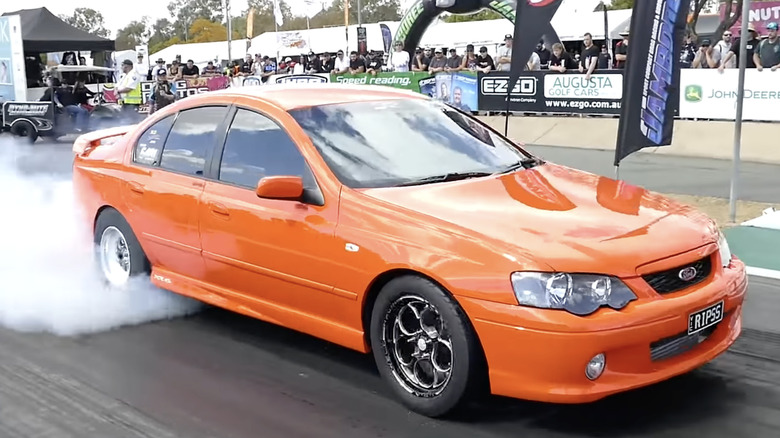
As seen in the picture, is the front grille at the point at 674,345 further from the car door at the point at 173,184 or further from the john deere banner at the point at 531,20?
the john deere banner at the point at 531,20

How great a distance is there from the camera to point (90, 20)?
12694 cm

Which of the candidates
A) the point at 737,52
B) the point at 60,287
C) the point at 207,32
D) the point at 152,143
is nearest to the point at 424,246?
the point at 152,143

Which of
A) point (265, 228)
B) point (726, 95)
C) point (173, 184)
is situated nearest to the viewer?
point (265, 228)

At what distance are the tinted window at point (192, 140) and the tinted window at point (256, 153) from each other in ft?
0.68

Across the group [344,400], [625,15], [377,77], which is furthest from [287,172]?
[625,15]

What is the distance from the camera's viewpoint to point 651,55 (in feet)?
26.9

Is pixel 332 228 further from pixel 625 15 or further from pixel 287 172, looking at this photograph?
pixel 625 15

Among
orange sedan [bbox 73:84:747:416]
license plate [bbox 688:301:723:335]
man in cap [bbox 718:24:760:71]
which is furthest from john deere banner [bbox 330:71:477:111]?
license plate [bbox 688:301:723:335]

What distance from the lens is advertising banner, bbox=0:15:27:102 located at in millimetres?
23453

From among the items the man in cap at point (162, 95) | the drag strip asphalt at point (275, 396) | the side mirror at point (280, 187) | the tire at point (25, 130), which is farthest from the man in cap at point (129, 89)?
the side mirror at point (280, 187)

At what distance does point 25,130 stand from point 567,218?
19.6 m

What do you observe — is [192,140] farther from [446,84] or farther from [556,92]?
[446,84]

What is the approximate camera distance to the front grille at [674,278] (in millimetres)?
3891

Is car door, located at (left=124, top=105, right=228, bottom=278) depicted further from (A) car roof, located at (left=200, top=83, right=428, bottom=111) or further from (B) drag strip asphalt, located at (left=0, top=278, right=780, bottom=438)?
(B) drag strip asphalt, located at (left=0, top=278, right=780, bottom=438)
